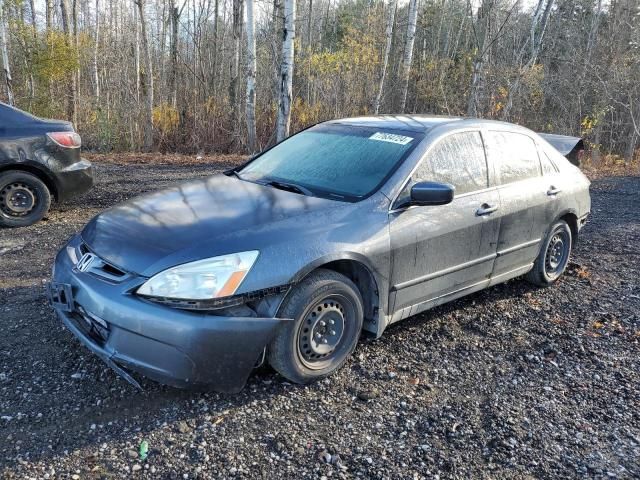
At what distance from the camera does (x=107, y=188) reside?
8758 millimetres

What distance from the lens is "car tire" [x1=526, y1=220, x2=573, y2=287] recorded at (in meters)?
5.05

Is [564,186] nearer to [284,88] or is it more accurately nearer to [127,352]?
[127,352]

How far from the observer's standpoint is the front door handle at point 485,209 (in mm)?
4109

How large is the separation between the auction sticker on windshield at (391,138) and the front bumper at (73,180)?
4.32 metres

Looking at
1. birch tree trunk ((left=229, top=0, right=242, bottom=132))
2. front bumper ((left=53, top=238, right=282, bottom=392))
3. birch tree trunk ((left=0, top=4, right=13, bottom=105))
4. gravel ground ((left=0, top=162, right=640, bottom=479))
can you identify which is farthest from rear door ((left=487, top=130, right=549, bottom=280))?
birch tree trunk ((left=0, top=4, right=13, bottom=105))

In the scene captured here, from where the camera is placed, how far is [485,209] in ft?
13.6

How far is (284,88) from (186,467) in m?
9.00

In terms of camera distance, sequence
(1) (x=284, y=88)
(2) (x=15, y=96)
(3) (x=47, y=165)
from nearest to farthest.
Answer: (3) (x=47, y=165) < (1) (x=284, y=88) < (2) (x=15, y=96)

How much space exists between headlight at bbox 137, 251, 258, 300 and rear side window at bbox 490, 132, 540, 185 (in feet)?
8.50

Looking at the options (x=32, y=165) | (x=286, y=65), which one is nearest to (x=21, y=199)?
(x=32, y=165)

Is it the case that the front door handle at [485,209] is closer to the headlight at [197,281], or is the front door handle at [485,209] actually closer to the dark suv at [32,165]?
the headlight at [197,281]

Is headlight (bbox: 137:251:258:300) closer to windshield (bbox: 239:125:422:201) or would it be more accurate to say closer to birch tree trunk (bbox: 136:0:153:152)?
windshield (bbox: 239:125:422:201)

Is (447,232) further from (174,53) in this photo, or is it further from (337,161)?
(174,53)

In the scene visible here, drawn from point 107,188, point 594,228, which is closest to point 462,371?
point 594,228
